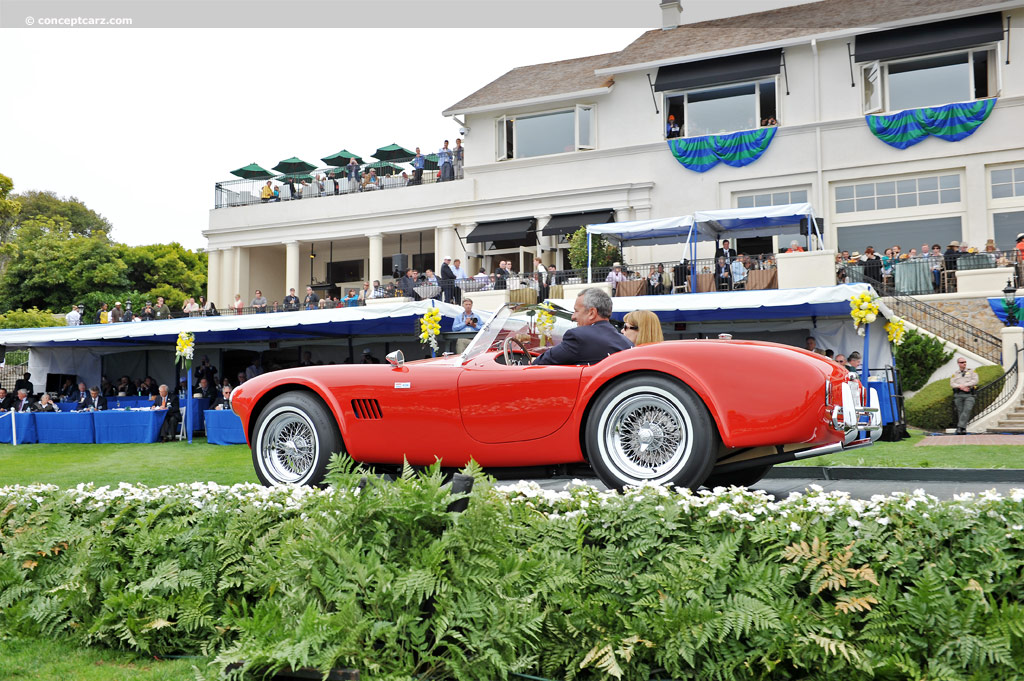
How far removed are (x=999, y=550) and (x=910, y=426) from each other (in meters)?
14.3

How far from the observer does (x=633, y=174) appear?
27188 millimetres

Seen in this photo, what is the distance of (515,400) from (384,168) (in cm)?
2866

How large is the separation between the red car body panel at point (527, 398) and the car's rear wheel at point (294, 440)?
11 cm

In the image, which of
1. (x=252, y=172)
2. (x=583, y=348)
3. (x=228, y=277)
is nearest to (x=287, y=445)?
(x=583, y=348)

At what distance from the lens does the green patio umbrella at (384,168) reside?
32438 mm

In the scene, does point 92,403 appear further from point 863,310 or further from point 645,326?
point 645,326

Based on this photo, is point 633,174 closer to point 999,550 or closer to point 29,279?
point 999,550

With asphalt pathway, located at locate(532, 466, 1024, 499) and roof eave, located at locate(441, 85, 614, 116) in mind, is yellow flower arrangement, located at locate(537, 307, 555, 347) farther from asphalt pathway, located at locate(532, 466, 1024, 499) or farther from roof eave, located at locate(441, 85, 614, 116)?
roof eave, located at locate(441, 85, 614, 116)

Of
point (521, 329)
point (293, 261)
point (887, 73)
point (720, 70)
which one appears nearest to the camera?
point (521, 329)

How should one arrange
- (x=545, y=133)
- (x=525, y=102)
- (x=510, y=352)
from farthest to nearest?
(x=545, y=133) → (x=525, y=102) → (x=510, y=352)

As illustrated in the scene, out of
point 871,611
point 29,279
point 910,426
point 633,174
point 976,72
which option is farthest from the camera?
point 29,279

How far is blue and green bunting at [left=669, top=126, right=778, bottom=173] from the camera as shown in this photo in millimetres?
25438

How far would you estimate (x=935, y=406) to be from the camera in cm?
1541

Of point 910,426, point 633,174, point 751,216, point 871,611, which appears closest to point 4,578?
point 871,611
